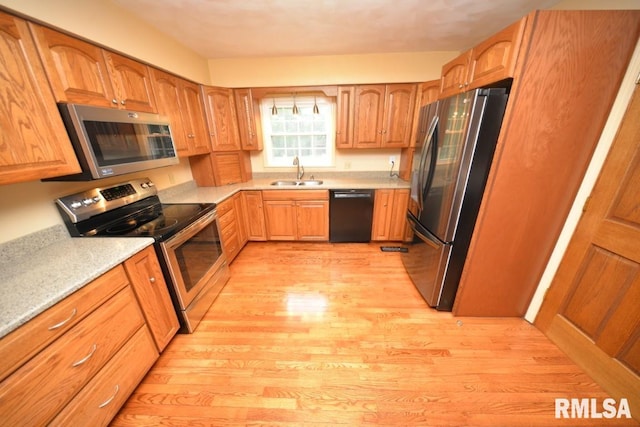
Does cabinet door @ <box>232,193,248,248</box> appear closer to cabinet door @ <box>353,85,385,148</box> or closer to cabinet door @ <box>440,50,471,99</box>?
cabinet door @ <box>353,85,385,148</box>

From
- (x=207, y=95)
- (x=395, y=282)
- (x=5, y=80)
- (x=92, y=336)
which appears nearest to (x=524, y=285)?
(x=395, y=282)

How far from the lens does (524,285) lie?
1653 millimetres

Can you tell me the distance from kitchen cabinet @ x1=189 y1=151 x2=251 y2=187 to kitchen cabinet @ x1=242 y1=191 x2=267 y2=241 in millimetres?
371

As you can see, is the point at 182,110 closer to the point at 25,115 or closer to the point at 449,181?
the point at 25,115

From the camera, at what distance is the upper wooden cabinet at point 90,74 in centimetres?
113

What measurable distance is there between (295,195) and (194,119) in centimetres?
142

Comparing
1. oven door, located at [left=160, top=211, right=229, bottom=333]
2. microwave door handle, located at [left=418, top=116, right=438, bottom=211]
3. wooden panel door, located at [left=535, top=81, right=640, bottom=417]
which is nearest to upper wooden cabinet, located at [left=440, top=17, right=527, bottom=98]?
microwave door handle, located at [left=418, top=116, right=438, bottom=211]

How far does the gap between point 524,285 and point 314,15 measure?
9.13 ft

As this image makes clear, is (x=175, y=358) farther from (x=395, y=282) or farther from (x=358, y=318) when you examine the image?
(x=395, y=282)

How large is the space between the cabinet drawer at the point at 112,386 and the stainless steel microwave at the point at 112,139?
1066mm

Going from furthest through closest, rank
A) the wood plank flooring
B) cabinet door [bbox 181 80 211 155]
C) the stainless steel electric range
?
cabinet door [bbox 181 80 211 155]
the stainless steel electric range
the wood plank flooring

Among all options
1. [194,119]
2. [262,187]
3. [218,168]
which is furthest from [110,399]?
[194,119]

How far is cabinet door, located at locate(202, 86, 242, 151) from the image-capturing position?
251 centimetres

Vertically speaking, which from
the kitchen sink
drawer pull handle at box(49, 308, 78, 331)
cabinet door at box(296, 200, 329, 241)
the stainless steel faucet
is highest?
the stainless steel faucet
